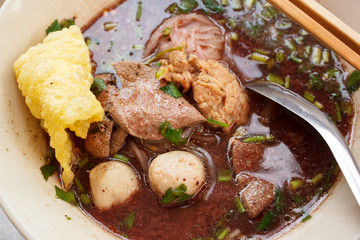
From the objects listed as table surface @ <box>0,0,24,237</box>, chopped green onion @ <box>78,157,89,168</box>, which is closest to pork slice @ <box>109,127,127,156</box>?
chopped green onion @ <box>78,157,89,168</box>

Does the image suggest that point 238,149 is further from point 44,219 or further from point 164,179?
point 44,219

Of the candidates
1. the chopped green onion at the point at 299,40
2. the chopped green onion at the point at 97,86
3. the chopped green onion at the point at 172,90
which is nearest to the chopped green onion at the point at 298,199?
the chopped green onion at the point at 172,90

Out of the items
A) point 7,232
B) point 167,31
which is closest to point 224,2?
point 167,31

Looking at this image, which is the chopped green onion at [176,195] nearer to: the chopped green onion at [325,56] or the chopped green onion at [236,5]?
the chopped green onion at [325,56]

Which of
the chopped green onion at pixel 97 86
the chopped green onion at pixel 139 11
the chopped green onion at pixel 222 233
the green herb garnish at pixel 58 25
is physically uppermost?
the green herb garnish at pixel 58 25

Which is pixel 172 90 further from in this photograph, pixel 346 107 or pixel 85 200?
pixel 346 107

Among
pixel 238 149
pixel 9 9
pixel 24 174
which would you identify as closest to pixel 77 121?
pixel 24 174
